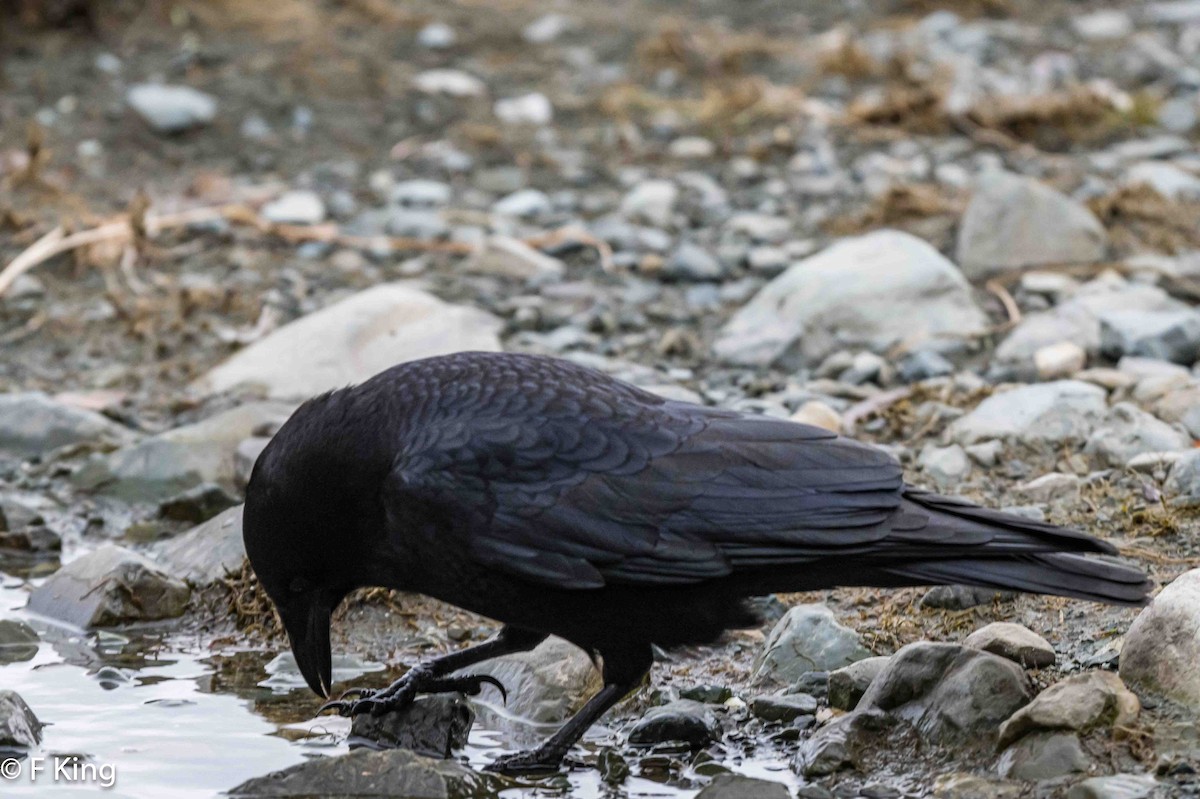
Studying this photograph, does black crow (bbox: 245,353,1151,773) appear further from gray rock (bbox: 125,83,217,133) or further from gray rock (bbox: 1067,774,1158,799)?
gray rock (bbox: 125,83,217,133)

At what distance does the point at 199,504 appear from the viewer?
19.4 feet

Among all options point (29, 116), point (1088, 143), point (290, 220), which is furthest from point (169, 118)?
point (1088, 143)

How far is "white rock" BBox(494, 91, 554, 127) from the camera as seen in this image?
1002 cm

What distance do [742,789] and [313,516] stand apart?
1.26 meters

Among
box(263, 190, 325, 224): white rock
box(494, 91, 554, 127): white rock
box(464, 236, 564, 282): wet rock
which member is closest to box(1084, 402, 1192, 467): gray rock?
box(464, 236, 564, 282): wet rock

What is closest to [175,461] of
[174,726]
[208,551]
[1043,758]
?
[208,551]

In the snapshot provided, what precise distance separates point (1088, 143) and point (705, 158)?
2166mm

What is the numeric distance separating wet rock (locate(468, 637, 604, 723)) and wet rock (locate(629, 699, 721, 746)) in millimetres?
308

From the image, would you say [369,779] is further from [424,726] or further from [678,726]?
[678,726]

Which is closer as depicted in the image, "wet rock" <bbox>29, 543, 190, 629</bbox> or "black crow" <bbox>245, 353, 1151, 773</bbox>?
"black crow" <bbox>245, 353, 1151, 773</bbox>

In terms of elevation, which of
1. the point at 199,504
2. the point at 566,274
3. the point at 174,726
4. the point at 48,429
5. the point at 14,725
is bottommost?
the point at 48,429

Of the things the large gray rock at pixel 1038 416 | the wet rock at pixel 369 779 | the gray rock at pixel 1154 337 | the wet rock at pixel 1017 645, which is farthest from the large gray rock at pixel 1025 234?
the wet rock at pixel 369 779

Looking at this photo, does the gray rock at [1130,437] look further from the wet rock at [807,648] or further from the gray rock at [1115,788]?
the gray rock at [1115,788]

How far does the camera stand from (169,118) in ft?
31.5
